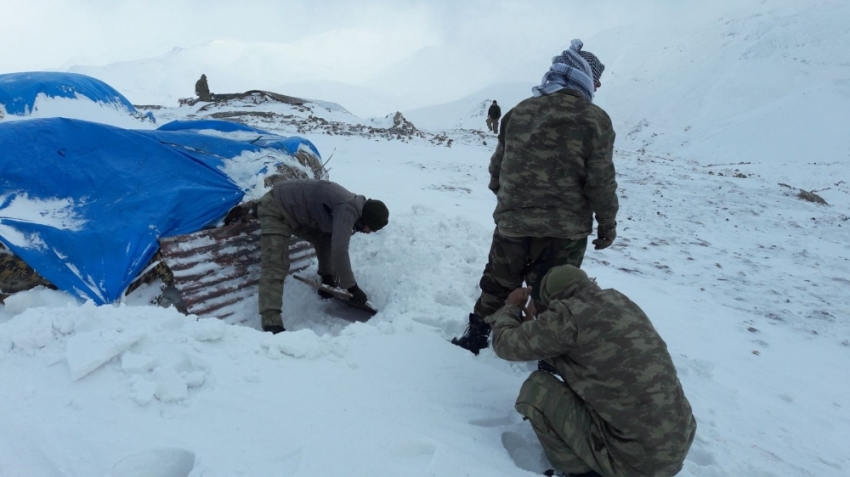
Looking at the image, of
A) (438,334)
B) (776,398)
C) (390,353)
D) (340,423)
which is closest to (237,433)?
(340,423)

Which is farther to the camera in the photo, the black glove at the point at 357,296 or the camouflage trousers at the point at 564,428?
the black glove at the point at 357,296

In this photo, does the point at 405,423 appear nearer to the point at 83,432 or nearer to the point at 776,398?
the point at 83,432

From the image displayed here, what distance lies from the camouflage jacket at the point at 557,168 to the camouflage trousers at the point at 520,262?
0.25 ft

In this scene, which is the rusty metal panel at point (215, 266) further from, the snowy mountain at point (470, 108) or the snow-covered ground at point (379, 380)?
the snowy mountain at point (470, 108)

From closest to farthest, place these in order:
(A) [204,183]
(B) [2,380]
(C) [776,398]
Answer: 1. (B) [2,380]
2. (C) [776,398]
3. (A) [204,183]

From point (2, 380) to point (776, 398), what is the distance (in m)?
4.04

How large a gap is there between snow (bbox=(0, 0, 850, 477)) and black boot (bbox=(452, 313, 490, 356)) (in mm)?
69

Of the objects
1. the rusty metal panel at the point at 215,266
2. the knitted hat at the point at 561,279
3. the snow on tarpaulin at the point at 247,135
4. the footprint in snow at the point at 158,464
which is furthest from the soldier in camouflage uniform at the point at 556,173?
the snow on tarpaulin at the point at 247,135

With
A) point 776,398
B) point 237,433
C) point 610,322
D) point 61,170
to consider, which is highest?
point 61,170

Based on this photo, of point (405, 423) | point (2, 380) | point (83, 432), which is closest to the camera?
point (83, 432)

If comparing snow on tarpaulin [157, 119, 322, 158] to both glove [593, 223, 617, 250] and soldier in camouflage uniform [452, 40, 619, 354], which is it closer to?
soldier in camouflage uniform [452, 40, 619, 354]

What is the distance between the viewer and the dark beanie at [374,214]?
3451 mm

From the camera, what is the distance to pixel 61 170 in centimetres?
340

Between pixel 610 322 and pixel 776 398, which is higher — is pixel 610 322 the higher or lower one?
the higher one
